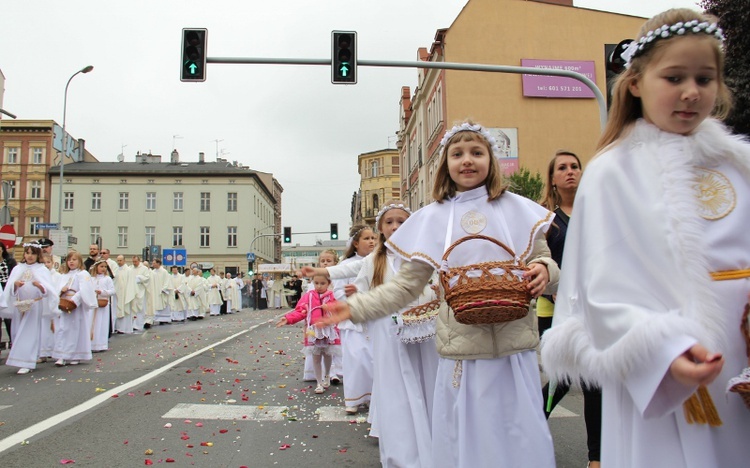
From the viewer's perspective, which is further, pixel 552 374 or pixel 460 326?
pixel 460 326

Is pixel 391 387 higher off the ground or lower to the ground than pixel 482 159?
lower

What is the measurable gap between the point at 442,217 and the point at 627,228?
1.54 metres

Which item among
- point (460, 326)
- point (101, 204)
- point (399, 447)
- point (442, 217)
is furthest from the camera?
point (101, 204)

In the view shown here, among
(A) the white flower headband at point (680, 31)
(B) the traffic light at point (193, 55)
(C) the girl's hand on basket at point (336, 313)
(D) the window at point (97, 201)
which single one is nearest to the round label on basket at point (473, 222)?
(C) the girl's hand on basket at point (336, 313)

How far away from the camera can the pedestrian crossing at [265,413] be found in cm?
652

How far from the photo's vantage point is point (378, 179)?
8588cm

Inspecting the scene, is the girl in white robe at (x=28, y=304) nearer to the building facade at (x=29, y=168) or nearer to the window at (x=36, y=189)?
the building facade at (x=29, y=168)

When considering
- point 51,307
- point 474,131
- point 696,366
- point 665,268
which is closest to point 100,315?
point 51,307

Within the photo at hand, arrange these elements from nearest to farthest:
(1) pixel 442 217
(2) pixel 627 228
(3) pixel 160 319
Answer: (2) pixel 627 228 < (1) pixel 442 217 < (3) pixel 160 319

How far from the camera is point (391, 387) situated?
4.23 meters

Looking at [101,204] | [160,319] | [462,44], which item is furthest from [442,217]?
[101,204]

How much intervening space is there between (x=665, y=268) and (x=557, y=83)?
109 feet

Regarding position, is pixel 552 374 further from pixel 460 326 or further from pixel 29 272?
pixel 29 272

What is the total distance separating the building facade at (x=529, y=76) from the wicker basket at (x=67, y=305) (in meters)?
23.3
